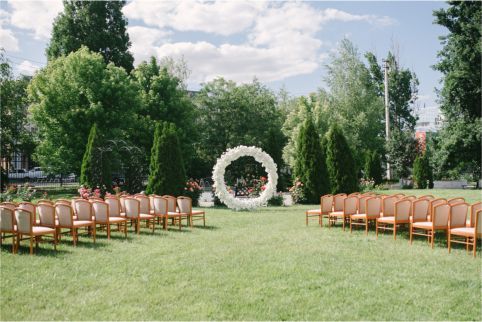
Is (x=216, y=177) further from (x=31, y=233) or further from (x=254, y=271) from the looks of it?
(x=254, y=271)

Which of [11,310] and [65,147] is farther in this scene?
[65,147]

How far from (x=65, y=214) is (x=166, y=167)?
9.62 m

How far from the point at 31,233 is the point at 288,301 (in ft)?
18.9

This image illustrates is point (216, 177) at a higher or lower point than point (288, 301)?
higher

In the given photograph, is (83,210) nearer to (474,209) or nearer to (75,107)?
(474,209)

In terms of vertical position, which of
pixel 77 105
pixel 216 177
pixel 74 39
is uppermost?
pixel 74 39

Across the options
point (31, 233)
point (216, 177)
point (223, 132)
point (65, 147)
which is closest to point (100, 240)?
point (31, 233)

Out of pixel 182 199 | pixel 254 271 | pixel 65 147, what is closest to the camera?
pixel 254 271

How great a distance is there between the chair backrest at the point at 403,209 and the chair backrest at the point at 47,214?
26.0 ft

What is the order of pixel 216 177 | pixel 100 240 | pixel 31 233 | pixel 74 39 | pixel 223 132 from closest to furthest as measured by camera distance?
pixel 31 233, pixel 100 240, pixel 216 177, pixel 74 39, pixel 223 132

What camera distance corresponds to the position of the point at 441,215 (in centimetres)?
998

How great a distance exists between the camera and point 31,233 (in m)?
9.20

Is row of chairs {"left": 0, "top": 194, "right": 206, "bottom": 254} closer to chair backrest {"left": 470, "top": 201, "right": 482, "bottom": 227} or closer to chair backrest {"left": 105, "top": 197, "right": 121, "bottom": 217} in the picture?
chair backrest {"left": 105, "top": 197, "right": 121, "bottom": 217}

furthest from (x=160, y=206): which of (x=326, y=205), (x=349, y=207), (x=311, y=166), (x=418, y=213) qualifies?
(x=311, y=166)
